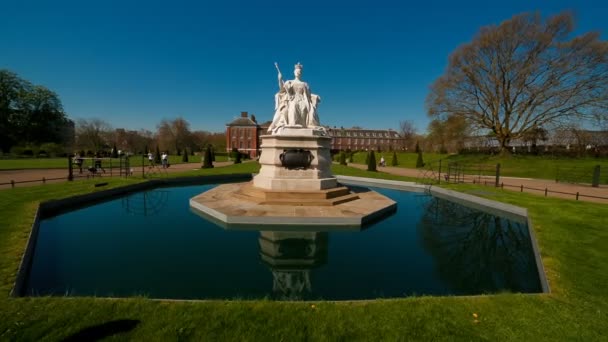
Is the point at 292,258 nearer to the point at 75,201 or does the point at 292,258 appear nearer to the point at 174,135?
the point at 75,201

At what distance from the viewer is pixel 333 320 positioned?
10.5ft

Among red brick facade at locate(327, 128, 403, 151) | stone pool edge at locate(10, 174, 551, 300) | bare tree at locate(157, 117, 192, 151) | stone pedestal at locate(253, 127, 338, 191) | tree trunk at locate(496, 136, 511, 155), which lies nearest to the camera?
stone pool edge at locate(10, 174, 551, 300)

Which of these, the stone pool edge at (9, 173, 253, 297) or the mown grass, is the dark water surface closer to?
the stone pool edge at (9, 173, 253, 297)

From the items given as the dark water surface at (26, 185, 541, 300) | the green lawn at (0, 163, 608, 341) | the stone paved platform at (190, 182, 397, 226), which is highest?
the stone paved platform at (190, 182, 397, 226)

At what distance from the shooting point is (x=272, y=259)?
218 inches

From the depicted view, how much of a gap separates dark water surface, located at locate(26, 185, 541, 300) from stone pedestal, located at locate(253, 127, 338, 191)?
9.98 ft

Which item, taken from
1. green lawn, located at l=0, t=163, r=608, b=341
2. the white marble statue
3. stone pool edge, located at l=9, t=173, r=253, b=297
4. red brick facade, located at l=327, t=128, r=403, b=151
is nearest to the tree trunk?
the white marble statue

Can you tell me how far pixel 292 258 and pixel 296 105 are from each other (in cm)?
733

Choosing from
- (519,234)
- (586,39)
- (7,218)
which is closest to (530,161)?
(586,39)

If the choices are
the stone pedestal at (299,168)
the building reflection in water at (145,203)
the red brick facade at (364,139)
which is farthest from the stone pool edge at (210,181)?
the red brick facade at (364,139)

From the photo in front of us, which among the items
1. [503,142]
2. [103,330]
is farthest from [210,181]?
[503,142]

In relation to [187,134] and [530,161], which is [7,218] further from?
[187,134]

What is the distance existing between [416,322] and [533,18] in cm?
3454

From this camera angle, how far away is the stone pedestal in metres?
10.2
